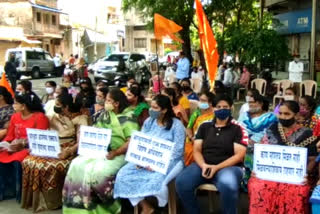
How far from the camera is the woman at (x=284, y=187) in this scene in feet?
11.9

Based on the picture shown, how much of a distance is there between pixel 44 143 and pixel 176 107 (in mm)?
2079

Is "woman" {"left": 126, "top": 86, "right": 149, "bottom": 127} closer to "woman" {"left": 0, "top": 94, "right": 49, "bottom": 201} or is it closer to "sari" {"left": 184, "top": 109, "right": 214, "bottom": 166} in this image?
"sari" {"left": 184, "top": 109, "right": 214, "bottom": 166}

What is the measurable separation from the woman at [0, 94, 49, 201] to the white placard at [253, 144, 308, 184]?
108 inches

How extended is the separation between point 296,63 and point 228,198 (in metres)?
10.0

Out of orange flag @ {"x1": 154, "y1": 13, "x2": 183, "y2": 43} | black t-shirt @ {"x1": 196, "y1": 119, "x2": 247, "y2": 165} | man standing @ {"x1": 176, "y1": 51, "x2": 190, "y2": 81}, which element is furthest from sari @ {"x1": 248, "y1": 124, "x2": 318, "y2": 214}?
man standing @ {"x1": 176, "y1": 51, "x2": 190, "y2": 81}

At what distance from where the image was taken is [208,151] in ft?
14.0

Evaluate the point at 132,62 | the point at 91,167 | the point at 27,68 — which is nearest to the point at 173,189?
the point at 91,167

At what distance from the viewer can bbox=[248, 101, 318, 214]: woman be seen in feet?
11.9

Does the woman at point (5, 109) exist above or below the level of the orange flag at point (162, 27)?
below

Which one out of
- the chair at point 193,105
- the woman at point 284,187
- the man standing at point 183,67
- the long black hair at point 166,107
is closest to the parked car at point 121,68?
the man standing at point 183,67

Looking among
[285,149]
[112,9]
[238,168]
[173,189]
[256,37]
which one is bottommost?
[173,189]

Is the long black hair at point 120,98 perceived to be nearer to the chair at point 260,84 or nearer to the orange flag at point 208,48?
the orange flag at point 208,48

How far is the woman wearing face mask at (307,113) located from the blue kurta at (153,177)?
1671 millimetres

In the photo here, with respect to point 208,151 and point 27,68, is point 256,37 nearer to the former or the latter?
point 208,151
